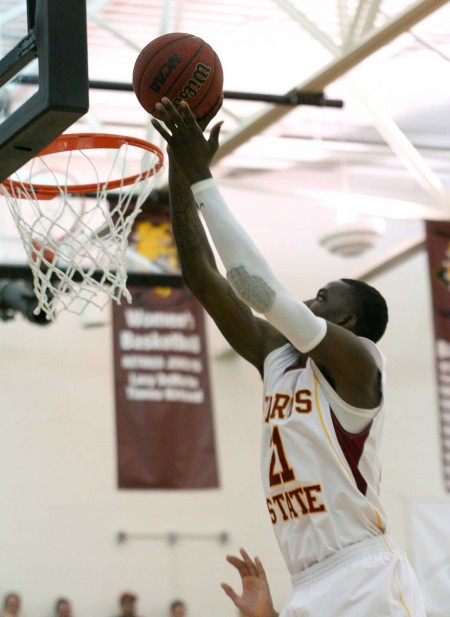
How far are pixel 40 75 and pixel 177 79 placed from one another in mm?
544

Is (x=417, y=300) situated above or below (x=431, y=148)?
below

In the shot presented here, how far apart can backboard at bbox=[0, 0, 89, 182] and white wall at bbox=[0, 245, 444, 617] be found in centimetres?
797

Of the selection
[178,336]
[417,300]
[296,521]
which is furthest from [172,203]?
[417,300]

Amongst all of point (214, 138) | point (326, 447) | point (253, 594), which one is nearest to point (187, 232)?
point (214, 138)

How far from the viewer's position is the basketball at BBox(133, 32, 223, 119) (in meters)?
3.69

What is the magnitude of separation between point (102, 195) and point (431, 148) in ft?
26.1

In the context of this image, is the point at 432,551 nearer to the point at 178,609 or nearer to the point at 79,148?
the point at 178,609

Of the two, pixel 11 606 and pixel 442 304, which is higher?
pixel 442 304

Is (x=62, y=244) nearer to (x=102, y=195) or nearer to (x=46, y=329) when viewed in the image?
(x=102, y=195)

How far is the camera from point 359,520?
140 inches

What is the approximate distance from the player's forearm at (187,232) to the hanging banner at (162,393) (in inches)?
228

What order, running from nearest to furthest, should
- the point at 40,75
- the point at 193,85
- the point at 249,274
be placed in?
the point at 249,274, the point at 40,75, the point at 193,85

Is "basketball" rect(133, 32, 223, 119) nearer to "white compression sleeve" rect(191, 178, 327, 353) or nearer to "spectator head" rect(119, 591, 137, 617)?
"white compression sleeve" rect(191, 178, 327, 353)

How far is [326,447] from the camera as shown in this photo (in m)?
3.54
